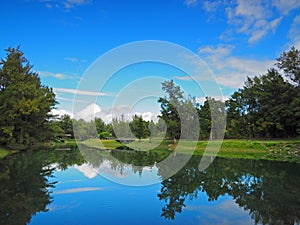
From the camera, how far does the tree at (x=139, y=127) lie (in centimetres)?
4169

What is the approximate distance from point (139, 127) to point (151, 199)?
3269 centimetres

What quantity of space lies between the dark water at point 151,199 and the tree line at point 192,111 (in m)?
16.5

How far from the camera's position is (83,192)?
1023 cm

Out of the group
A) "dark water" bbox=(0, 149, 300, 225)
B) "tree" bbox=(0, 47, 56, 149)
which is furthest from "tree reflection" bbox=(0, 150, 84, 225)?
"tree" bbox=(0, 47, 56, 149)

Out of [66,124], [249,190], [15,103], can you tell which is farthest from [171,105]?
[66,124]

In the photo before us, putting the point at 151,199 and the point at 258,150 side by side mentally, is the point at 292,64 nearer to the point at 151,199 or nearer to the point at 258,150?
the point at 258,150

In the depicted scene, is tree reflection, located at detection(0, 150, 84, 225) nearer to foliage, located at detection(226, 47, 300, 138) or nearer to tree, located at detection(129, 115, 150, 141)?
foliage, located at detection(226, 47, 300, 138)

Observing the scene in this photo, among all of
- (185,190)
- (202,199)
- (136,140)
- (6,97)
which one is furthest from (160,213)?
(136,140)

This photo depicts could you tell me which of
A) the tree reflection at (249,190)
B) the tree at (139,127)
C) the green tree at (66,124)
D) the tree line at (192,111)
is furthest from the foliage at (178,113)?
the green tree at (66,124)

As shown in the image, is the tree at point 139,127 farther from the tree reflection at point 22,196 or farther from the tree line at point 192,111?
the tree reflection at point 22,196

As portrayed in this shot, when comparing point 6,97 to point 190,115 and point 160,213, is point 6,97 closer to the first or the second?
point 190,115

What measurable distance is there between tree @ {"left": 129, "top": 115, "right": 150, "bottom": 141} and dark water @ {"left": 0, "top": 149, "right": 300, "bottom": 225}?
89.0ft

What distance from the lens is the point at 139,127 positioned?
138ft

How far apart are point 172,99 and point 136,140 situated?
505 inches
